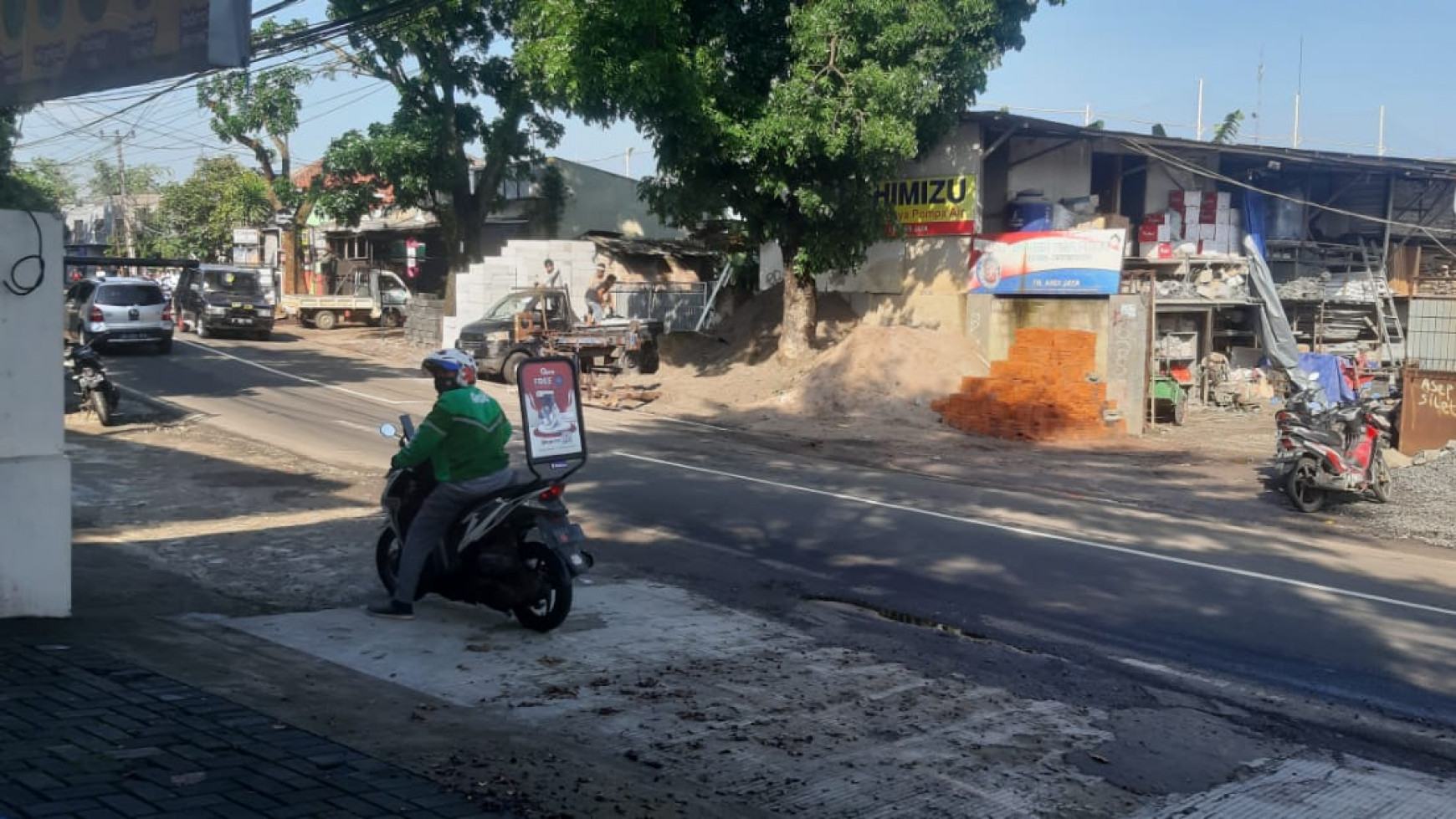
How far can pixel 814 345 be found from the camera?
25859 millimetres

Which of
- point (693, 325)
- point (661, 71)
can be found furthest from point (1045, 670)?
point (693, 325)

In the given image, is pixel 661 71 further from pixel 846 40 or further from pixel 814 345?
pixel 814 345

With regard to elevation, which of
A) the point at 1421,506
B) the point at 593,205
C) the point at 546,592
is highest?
the point at 593,205

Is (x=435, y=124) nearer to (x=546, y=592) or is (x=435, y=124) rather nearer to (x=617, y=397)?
(x=617, y=397)

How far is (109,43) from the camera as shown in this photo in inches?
431

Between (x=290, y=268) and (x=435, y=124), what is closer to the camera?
(x=435, y=124)

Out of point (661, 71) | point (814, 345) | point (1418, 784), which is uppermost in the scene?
point (661, 71)

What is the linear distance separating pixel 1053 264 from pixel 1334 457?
8575mm

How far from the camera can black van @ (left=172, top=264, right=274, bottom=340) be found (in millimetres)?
34562

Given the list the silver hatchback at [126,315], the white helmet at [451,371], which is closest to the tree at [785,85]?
the silver hatchback at [126,315]

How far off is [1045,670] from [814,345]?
61.3 ft

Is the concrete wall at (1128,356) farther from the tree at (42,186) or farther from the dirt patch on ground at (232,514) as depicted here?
the tree at (42,186)

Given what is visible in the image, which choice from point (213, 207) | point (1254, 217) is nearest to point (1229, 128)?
point (1254, 217)

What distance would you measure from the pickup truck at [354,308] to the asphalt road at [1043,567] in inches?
934
